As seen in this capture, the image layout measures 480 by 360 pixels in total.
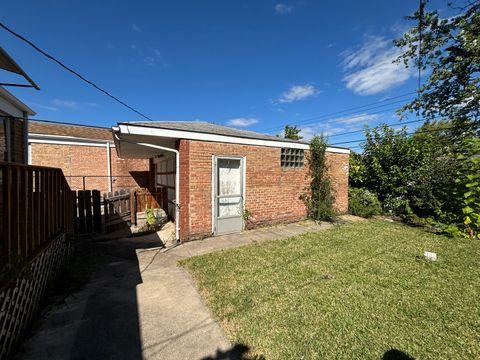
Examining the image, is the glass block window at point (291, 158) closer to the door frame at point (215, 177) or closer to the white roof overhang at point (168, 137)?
the white roof overhang at point (168, 137)

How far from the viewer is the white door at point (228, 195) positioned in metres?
6.50

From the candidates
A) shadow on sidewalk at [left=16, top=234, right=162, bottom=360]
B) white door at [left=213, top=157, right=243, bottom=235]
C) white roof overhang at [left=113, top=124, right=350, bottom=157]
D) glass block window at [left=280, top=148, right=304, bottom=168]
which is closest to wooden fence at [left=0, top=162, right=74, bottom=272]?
shadow on sidewalk at [left=16, top=234, right=162, bottom=360]

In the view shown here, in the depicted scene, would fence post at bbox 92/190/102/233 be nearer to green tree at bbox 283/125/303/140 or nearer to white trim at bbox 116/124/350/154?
white trim at bbox 116/124/350/154

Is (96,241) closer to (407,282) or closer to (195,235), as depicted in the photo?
(195,235)

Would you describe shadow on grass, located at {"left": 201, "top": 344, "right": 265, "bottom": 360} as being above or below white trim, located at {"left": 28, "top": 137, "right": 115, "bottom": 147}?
Result: below

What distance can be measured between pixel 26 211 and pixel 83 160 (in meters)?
13.3

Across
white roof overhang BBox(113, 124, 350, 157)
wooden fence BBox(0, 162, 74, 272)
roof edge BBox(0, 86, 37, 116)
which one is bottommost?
wooden fence BBox(0, 162, 74, 272)

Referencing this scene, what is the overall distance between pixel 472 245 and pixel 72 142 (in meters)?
18.6

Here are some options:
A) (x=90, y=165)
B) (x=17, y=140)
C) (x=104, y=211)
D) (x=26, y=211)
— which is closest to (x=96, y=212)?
(x=104, y=211)

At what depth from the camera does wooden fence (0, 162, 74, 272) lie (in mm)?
2357

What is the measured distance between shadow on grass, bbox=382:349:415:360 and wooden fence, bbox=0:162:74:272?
3967 mm

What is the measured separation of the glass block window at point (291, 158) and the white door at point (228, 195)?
5.98 feet

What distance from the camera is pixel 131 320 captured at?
9.07 feet

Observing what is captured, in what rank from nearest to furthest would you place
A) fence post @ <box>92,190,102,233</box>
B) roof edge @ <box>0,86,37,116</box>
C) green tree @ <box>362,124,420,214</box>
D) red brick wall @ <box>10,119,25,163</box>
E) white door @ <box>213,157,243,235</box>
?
roof edge @ <box>0,86,37,116</box>
red brick wall @ <box>10,119,25,163</box>
white door @ <box>213,157,243,235</box>
fence post @ <box>92,190,102,233</box>
green tree @ <box>362,124,420,214</box>
